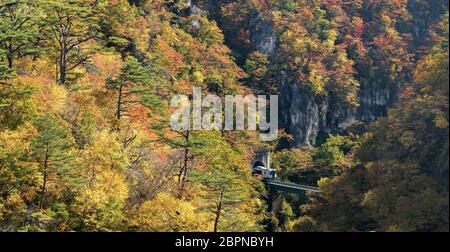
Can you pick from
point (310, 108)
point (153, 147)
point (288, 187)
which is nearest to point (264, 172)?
point (288, 187)

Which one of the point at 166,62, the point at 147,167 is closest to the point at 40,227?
the point at 147,167

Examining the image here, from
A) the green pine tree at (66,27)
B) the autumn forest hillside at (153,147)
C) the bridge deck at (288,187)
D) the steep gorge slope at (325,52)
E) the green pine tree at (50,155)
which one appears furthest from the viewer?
the steep gorge slope at (325,52)

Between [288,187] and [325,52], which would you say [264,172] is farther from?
[325,52]

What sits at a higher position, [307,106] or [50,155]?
[307,106]

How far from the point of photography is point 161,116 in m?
29.6

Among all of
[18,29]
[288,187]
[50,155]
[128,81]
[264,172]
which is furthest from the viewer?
[264,172]

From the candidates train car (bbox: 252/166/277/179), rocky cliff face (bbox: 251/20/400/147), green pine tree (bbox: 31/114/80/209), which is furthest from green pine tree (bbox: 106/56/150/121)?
rocky cliff face (bbox: 251/20/400/147)

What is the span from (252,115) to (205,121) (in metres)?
15.0

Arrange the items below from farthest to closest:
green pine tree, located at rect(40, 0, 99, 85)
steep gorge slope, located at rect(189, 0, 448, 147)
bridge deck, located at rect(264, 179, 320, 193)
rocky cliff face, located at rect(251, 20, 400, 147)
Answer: steep gorge slope, located at rect(189, 0, 448, 147)
rocky cliff face, located at rect(251, 20, 400, 147)
bridge deck, located at rect(264, 179, 320, 193)
green pine tree, located at rect(40, 0, 99, 85)

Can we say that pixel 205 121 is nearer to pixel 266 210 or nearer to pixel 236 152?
pixel 236 152

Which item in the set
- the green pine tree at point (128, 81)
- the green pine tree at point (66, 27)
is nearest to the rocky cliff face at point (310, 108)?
the green pine tree at point (66, 27)

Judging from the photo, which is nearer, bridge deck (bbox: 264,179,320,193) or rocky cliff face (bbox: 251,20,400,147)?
bridge deck (bbox: 264,179,320,193)

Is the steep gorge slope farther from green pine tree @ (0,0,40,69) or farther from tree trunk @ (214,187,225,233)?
tree trunk @ (214,187,225,233)

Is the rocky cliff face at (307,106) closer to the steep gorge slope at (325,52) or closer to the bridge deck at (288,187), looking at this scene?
the steep gorge slope at (325,52)
